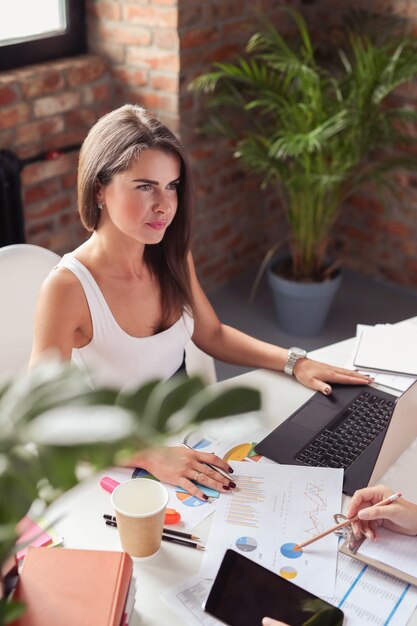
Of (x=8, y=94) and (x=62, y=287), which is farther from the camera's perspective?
(x=8, y=94)

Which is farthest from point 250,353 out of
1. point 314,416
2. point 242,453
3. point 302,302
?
point 302,302

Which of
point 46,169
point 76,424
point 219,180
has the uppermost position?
point 76,424

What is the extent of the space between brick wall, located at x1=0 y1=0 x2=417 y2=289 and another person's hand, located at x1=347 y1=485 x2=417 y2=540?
6.75 feet

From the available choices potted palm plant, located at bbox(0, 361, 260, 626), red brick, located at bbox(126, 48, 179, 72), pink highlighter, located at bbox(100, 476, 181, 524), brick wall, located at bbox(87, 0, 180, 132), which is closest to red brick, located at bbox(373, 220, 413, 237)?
brick wall, located at bbox(87, 0, 180, 132)

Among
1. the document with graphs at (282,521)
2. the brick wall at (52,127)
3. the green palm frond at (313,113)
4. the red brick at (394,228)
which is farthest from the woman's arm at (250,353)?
the red brick at (394,228)

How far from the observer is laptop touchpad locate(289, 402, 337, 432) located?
5.17 ft

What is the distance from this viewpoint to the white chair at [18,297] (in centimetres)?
184

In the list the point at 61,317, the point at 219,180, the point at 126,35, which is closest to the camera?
the point at 61,317

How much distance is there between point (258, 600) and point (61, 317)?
74 cm

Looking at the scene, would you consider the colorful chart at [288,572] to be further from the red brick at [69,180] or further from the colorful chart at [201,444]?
the red brick at [69,180]

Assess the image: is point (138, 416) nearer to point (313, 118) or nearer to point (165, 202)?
point (165, 202)

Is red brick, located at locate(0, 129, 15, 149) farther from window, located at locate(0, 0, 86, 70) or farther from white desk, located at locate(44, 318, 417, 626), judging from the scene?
white desk, located at locate(44, 318, 417, 626)

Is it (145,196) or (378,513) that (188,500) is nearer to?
(378,513)

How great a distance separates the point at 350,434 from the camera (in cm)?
155
